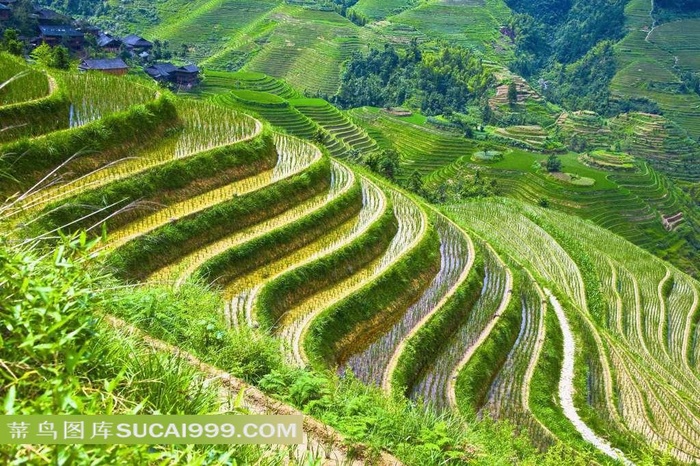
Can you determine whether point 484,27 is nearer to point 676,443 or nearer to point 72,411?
point 676,443

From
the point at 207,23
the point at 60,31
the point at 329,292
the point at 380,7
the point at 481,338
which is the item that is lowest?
the point at 481,338

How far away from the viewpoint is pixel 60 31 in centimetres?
3759

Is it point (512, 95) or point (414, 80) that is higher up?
point (414, 80)

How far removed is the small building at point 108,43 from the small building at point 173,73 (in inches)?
148

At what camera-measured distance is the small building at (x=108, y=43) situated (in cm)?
4222

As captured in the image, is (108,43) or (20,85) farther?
(108,43)

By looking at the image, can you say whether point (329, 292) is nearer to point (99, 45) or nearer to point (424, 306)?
point (424, 306)

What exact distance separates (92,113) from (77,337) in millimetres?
10047

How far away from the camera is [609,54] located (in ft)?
293

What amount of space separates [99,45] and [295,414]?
44066 mm

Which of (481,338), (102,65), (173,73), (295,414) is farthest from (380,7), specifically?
(295,414)

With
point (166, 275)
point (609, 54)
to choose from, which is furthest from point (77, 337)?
point (609, 54)

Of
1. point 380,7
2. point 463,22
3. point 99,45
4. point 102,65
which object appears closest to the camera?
point 102,65

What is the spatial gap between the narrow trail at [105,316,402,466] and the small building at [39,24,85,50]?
126 ft
